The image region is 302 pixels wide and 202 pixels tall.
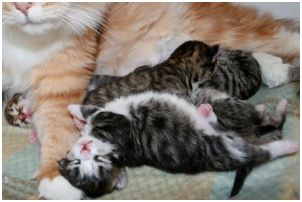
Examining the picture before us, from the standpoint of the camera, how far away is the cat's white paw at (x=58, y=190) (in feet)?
4.89

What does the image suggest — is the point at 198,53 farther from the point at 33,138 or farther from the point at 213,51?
the point at 33,138

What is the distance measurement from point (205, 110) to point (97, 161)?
0.41 m

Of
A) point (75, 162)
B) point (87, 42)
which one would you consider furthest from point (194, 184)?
point (87, 42)

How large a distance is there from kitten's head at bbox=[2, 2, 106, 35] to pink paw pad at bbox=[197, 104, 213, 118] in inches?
20.0

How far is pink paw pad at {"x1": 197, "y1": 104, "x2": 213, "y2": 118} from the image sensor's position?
5.35ft

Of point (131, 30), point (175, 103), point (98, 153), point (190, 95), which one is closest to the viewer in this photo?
point (98, 153)

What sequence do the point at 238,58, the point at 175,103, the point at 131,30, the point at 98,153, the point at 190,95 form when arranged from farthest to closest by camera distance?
the point at 131,30 < the point at 238,58 < the point at 190,95 < the point at 175,103 < the point at 98,153

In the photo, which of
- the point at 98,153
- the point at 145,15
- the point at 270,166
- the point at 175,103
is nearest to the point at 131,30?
the point at 145,15

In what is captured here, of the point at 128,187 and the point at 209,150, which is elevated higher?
the point at 209,150

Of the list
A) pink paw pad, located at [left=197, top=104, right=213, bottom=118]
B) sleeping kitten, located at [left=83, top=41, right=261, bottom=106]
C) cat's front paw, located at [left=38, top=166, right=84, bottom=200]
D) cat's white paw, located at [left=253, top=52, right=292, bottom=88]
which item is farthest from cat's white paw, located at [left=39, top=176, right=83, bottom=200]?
cat's white paw, located at [left=253, top=52, right=292, bottom=88]

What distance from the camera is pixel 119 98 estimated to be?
1.72m

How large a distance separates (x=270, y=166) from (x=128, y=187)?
458mm

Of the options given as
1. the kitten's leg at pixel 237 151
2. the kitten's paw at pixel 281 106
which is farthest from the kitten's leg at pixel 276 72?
the kitten's leg at pixel 237 151

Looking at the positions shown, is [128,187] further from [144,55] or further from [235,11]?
[235,11]
